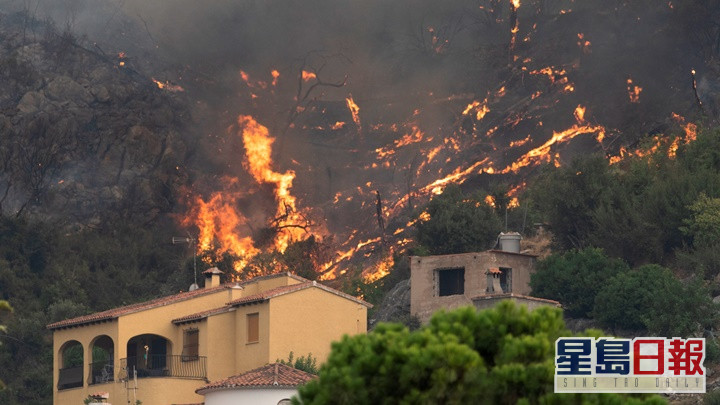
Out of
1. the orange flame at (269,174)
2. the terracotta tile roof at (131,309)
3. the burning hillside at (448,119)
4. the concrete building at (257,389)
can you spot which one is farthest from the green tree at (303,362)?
the orange flame at (269,174)

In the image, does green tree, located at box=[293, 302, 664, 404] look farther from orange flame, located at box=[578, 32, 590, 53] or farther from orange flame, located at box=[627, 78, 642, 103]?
orange flame, located at box=[578, 32, 590, 53]

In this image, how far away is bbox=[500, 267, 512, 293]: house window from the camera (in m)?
87.9

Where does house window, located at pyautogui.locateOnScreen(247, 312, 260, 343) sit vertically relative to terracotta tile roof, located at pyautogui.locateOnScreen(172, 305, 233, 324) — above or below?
below

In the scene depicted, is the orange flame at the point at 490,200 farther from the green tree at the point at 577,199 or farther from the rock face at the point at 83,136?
the rock face at the point at 83,136

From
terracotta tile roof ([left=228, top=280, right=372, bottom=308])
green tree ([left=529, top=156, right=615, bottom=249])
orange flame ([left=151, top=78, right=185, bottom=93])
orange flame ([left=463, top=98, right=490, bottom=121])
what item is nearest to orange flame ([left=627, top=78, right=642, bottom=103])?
orange flame ([left=463, top=98, right=490, bottom=121])

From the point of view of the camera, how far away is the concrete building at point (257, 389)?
192ft

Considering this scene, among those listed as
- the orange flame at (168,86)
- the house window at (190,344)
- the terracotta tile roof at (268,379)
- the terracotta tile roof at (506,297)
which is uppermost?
the orange flame at (168,86)

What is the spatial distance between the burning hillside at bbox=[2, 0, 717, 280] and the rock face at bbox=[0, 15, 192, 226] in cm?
214

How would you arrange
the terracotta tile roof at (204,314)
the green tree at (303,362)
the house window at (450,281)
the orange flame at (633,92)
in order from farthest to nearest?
the orange flame at (633,92) < the house window at (450,281) < the terracotta tile roof at (204,314) < the green tree at (303,362)

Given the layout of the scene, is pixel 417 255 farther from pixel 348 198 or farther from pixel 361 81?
pixel 361 81

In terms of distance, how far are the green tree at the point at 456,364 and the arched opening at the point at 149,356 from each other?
1451 inches

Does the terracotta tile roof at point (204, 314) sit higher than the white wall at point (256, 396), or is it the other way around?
the terracotta tile roof at point (204, 314)

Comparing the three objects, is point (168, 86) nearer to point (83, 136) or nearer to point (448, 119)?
point (83, 136)

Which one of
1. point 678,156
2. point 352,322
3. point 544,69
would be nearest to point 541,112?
point 544,69
